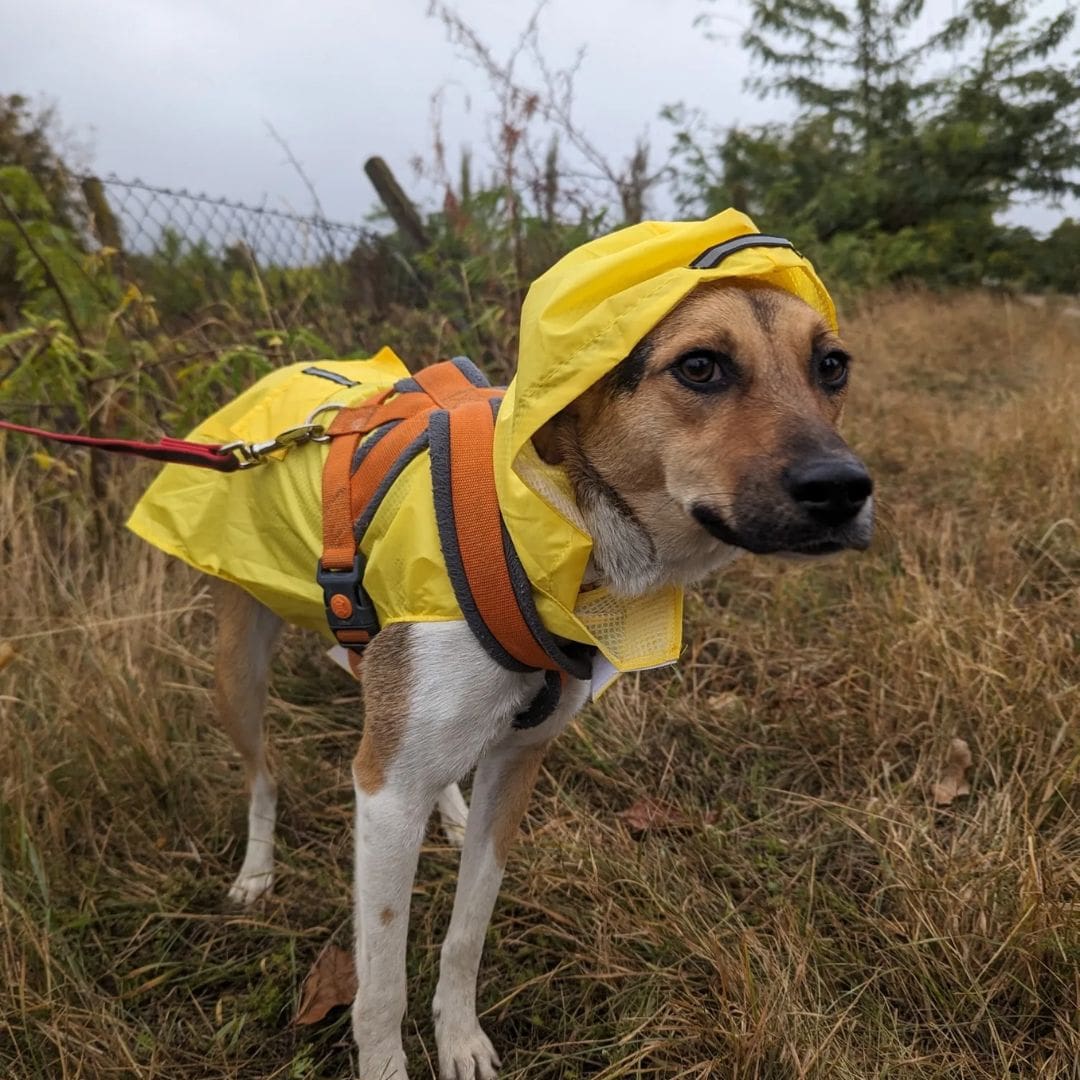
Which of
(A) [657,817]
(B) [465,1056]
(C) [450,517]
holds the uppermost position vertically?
(C) [450,517]

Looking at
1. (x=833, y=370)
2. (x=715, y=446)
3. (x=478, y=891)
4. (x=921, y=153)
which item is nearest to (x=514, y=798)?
(x=478, y=891)

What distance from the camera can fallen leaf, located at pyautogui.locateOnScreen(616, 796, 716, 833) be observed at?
240 cm

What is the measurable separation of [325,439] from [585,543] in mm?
895

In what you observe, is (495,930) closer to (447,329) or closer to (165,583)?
(165,583)

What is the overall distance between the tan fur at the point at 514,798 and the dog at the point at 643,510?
124mm

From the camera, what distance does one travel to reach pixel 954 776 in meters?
2.39

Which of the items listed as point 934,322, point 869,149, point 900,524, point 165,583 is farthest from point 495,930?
point 869,149

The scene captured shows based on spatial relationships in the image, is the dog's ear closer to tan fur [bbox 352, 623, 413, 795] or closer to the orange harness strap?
the orange harness strap

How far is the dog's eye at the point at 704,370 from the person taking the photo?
5.23 ft

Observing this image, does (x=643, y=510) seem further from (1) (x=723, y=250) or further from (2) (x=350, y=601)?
(2) (x=350, y=601)

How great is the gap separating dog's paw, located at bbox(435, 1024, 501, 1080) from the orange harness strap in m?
0.93

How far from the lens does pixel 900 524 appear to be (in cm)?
387

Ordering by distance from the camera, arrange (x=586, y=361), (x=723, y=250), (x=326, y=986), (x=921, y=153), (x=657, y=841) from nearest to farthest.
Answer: (x=586, y=361) → (x=723, y=250) → (x=326, y=986) → (x=657, y=841) → (x=921, y=153)

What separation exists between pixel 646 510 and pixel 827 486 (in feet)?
1.28
